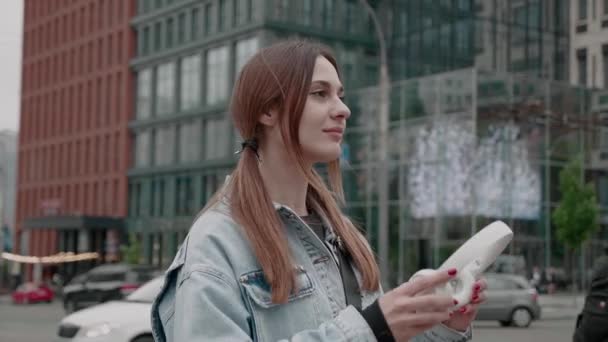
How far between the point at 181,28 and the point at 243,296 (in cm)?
5926

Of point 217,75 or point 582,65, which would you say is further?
point 217,75

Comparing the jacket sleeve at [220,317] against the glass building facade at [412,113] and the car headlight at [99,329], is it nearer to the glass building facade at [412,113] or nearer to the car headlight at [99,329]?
the car headlight at [99,329]

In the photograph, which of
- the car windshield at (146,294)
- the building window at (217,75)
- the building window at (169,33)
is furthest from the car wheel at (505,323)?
the building window at (169,33)

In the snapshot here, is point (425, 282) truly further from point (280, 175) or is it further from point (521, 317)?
point (521, 317)

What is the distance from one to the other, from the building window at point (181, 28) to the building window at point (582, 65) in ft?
72.7

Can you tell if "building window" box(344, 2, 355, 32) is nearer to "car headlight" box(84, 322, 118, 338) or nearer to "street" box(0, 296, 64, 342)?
"street" box(0, 296, 64, 342)

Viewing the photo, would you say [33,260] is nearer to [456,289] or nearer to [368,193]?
[368,193]

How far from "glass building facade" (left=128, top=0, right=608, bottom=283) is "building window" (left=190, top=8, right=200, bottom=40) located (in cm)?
10

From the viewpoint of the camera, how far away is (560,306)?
3662cm

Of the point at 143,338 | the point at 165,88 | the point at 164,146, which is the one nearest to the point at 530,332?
the point at 143,338

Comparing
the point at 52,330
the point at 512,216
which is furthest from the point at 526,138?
the point at 52,330

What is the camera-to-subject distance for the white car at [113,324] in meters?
11.9

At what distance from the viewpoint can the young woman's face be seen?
266 centimetres

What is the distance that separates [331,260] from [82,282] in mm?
31497
